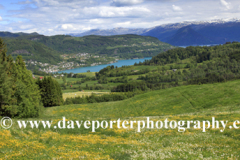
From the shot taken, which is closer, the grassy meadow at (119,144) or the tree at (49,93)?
the grassy meadow at (119,144)

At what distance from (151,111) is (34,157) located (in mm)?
39926

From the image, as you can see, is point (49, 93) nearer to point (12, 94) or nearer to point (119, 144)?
point (12, 94)

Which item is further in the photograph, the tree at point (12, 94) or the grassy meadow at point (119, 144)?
the tree at point (12, 94)

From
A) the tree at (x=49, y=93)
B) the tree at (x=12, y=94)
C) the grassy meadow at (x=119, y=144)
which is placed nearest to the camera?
the grassy meadow at (x=119, y=144)

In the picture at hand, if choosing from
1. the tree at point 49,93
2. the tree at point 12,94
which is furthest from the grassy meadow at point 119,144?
the tree at point 49,93

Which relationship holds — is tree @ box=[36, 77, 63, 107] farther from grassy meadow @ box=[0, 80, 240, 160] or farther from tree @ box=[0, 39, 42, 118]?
grassy meadow @ box=[0, 80, 240, 160]

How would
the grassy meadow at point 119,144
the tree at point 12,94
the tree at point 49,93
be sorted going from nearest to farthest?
1. the grassy meadow at point 119,144
2. the tree at point 12,94
3. the tree at point 49,93

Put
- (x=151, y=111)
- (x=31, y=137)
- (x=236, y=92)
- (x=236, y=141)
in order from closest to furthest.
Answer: (x=236, y=141), (x=31, y=137), (x=236, y=92), (x=151, y=111)

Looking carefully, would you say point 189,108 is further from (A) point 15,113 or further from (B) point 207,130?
(A) point 15,113

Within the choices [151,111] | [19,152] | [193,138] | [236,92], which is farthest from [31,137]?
[236,92]

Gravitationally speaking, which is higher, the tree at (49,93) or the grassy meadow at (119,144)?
the grassy meadow at (119,144)

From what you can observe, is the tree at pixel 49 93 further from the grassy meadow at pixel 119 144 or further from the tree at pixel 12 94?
the grassy meadow at pixel 119 144

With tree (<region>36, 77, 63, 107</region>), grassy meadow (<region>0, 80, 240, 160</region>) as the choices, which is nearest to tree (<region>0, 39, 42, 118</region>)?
grassy meadow (<region>0, 80, 240, 160</region>)

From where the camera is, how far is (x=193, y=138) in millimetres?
17016
